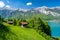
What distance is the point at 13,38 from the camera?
24.9m

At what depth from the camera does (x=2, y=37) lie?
75.9 ft

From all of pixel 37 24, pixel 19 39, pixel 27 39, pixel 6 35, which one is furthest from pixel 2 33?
pixel 37 24

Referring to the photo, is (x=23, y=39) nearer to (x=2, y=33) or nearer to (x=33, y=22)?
(x=2, y=33)

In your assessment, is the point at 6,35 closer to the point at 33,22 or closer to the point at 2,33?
the point at 2,33

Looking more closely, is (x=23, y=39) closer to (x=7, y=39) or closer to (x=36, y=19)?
(x=7, y=39)

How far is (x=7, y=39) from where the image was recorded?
2369 cm

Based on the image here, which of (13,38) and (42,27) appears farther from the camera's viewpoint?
(42,27)

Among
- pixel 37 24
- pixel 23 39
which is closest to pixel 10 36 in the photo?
pixel 23 39

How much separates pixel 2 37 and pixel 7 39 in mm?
827

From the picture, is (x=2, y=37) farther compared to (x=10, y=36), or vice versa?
(x=10, y=36)

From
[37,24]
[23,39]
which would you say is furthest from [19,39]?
[37,24]

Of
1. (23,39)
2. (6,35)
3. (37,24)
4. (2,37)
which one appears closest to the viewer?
(2,37)

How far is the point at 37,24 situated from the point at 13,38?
123ft

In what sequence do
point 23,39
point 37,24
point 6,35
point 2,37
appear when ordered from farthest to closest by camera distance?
point 37,24 < point 23,39 < point 6,35 < point 2,37
